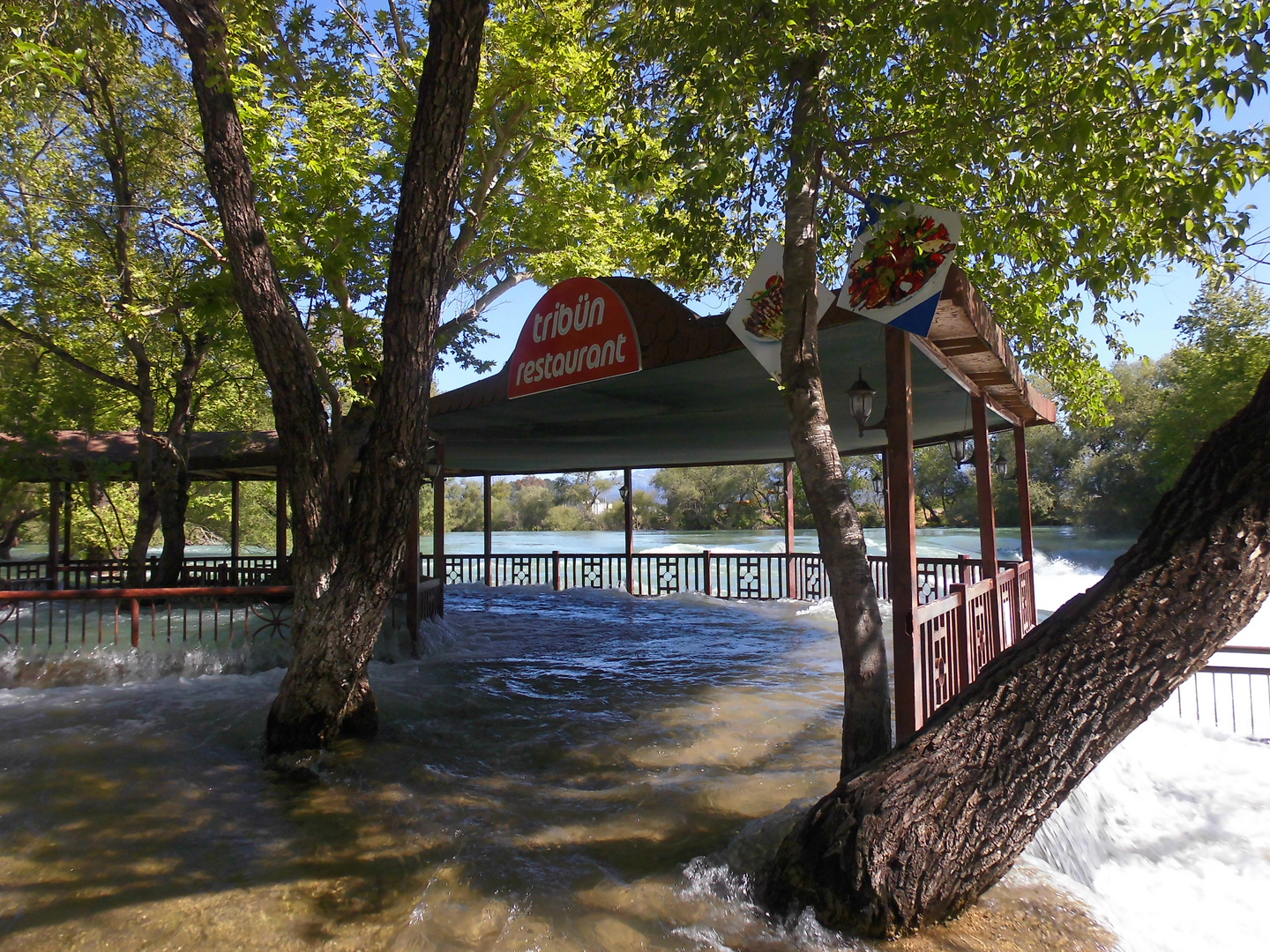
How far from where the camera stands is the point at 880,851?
294 centimetres

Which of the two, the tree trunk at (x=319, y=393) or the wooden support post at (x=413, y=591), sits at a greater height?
the tree trunk at (x=319, y=393)

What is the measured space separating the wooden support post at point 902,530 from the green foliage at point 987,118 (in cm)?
93

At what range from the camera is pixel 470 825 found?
416cm

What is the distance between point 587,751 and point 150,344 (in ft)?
34.4

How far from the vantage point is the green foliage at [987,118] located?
3535 millimetres

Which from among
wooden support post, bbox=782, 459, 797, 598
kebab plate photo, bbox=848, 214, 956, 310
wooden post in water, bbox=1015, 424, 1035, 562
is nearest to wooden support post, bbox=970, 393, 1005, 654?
wooden post in water, bbox=1015, 424, 1035, 562

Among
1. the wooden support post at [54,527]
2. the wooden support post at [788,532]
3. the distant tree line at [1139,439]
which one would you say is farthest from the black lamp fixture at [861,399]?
the wooden support post at [54,527]

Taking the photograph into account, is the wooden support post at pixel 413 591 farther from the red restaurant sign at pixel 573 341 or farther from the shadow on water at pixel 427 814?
the red restaurant sign at pixel 573 341

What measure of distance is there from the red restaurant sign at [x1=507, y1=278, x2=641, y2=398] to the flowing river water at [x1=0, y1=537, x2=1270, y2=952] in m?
2.75

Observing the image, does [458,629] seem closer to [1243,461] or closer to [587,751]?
[587,751]

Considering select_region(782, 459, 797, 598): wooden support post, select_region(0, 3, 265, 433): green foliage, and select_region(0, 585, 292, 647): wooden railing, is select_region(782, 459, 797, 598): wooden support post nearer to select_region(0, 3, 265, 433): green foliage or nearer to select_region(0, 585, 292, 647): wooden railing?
select_region(0, 585, 292, 647): wooden railing

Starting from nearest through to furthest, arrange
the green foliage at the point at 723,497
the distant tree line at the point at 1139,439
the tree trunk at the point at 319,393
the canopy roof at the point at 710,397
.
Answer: the tree trunk at the point at 319,393, the canopy roof at the point at 710,397, the distant tree line at the point at 1139,439, the green foliage at the point at 723,497

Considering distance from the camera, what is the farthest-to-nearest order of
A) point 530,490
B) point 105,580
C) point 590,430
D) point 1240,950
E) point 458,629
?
point 530,490 < point 105,580 < point 458,629 < point 590,430 < point 1240,950

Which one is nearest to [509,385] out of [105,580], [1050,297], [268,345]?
[268,345]
